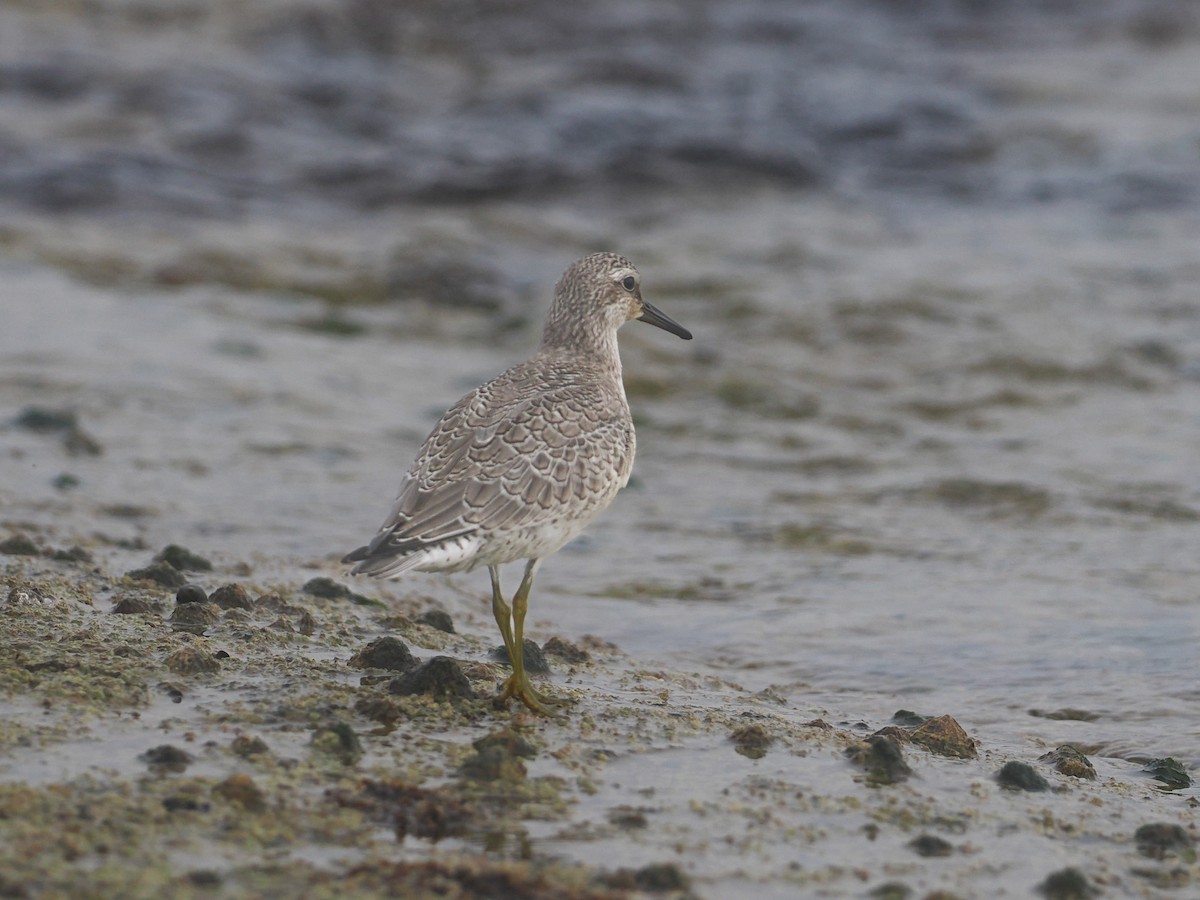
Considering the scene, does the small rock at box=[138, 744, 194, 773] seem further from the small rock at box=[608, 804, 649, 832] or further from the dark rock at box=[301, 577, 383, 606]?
the dark rock at box=[301, 577, 383, 606]

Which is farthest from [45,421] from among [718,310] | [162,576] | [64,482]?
[718,310]

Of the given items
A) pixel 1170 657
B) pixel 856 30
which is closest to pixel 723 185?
pixel 856 30

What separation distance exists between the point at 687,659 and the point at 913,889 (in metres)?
3.10

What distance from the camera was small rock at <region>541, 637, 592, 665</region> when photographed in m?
6.61

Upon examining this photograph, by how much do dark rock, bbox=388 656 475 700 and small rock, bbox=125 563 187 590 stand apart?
5.13 feet

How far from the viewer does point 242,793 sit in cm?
452

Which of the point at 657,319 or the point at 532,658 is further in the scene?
the point at 657,319

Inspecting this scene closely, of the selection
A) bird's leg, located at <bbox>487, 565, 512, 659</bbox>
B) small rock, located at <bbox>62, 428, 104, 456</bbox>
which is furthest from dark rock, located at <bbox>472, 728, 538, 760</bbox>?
small rock, located at <bbox>62, 428, 104, 456</bbox>

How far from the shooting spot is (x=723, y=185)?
17.5 meters

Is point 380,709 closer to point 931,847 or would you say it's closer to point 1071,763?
point 931,847

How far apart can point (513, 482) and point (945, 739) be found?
1819mm

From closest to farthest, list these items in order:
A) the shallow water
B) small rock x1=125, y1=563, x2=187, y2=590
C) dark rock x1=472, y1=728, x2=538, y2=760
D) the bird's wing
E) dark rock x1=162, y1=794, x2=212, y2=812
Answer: dark rock x1=162, y1=794, x2=212, y2=812 → dark rock x1=472, y1=728, x2=538, y2=760 → the bird's wing → small rock x1=125, y1=563, x2=187, y2=590 → the shallow water

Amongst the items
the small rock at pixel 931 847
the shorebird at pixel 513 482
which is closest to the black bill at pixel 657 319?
the shorebird at pixel 513 482

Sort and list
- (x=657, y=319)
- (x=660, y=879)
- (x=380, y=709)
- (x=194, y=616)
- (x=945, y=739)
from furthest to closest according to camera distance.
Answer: (x=657, y=319) < (x=194, y=616) < (x=945, y=739) < (x=380, y=709) < (x=660, y=879)
